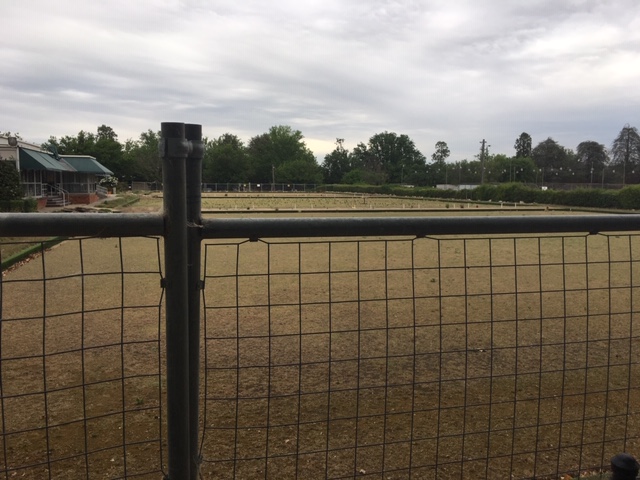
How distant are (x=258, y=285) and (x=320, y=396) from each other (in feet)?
16.0

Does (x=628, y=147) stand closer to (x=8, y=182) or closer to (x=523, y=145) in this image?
(x=523, y=145)

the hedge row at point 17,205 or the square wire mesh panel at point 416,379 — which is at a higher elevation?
the hedge row at point 17,205

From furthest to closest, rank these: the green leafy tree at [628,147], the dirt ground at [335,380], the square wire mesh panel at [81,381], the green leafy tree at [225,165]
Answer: the green leafy tree at [225,165]
the green leafy tree at [628,147]
the dirt ground at [335,380]
the square wire mesh panel at [81,381]

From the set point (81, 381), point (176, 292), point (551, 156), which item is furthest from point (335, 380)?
point (551, 156)

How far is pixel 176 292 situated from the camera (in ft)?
5.82

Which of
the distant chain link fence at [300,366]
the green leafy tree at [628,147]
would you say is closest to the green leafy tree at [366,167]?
the green leafy tree at [628,147]

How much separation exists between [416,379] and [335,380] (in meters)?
0.78

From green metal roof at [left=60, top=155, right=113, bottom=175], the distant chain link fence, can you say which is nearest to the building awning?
green metal roof at [left=60, top=155, right=113, bottom=175]

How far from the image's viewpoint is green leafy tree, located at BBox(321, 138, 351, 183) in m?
112

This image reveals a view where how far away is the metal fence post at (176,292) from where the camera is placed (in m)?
1.71

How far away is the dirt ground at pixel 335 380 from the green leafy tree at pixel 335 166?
338ft

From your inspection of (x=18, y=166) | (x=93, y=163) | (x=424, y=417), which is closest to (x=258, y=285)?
(x=424, y=417)

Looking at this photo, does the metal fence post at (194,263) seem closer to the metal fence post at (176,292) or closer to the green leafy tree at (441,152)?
the metal fence post at (176,292)

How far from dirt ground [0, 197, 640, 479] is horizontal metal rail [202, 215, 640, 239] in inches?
8.7
